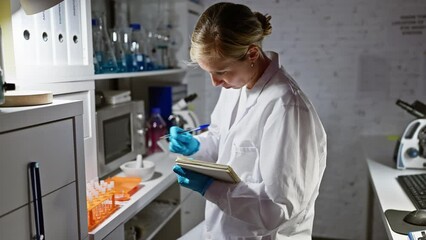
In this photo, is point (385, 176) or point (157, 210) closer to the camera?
point (385, 176)

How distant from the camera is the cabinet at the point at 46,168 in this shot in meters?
0.93

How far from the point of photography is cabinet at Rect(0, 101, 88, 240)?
3.05ft

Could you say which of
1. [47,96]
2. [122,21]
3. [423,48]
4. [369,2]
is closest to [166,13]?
[122,21]

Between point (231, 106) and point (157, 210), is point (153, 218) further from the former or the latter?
point (231, 106)

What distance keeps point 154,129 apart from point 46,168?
1401 mm

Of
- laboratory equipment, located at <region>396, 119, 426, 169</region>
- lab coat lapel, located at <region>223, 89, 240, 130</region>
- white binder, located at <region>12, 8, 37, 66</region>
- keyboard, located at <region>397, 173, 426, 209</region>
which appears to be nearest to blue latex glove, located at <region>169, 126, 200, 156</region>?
lab coat lapel, located at <region>223, 89, 240, 130</region>

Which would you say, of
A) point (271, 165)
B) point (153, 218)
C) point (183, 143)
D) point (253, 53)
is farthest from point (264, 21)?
point (153, 218)

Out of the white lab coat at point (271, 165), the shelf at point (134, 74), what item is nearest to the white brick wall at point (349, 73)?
the shelf at point (134, 74)

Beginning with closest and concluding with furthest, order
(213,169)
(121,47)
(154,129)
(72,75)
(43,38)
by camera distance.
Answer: (213,169) < (43,38) < (72,75) < (121,47) < (154,129)

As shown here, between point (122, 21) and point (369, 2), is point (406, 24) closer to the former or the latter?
point (369, 2)

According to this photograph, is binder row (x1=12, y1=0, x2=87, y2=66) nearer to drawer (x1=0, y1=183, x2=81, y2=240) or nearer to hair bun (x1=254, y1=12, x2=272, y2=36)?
drawer (x1=0, y1=183, x2=81, y2=240)

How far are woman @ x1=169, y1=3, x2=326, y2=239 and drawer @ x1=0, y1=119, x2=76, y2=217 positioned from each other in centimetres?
35

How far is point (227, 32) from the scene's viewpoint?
49.3 inches

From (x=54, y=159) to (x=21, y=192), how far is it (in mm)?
134
